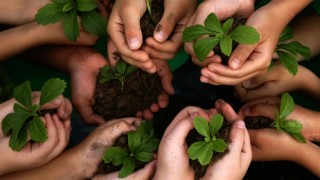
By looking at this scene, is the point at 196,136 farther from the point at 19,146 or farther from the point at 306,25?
the point at 306,25

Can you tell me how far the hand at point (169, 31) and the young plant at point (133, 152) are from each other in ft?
0.93

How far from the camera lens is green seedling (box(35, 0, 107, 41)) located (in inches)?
55.5

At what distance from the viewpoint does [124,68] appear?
146 cm

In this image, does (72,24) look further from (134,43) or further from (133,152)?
(133,152)

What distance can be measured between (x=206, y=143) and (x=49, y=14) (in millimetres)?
743

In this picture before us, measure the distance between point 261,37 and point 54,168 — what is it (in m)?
0.90

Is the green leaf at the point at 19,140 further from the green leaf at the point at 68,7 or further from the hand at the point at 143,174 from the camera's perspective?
the green leaf at the point at 68,7

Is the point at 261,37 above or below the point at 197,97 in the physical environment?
above

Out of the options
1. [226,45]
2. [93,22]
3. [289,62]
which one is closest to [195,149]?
[226,45]

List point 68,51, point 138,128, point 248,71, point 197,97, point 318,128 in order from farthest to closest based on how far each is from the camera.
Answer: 1. point 197,97
2. point 68,51
3. point 318,128
4. point 138,128
5. point 248,71

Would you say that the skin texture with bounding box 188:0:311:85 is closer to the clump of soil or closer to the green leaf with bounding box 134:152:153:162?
the clump of soil

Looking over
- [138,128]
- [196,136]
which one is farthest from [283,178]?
[138,128]

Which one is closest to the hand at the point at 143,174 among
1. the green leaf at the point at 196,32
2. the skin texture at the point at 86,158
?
the skin texture at the point at 86,158

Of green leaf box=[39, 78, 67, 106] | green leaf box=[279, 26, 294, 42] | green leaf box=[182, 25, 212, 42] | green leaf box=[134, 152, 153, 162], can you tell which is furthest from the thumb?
green leaf box=[39, 78, 67, 106]
